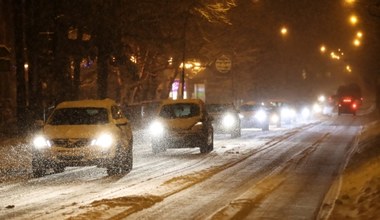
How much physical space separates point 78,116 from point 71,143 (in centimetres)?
172

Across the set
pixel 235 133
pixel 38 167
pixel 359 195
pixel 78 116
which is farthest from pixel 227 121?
pixel 359 195

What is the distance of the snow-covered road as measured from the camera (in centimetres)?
1159

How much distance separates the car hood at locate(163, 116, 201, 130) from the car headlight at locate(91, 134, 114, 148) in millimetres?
7204

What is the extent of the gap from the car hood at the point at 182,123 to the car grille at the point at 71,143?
764 centimetres

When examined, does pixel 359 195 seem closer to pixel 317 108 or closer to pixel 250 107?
pixel 250 107

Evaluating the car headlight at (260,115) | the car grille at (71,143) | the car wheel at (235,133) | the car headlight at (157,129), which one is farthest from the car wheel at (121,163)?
the car headlight at (260,115)

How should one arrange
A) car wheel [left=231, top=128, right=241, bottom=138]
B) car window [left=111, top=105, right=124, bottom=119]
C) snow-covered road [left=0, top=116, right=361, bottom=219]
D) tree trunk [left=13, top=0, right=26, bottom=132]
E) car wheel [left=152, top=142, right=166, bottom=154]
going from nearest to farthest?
snow-covered road [left=0, top=116, right=361, bottom=219], car window [left=111, top=105, right=124, bottom=119], car wheel [left=152, top=142, right=166, bottom=154], tree trunk [left=13, top=0, right=26, bottom=132], car wheel [left=231, top=128, right=241, bottom=138]

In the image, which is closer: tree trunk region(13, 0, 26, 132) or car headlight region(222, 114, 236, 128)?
tree trunk region(13, 0, 26, 132)

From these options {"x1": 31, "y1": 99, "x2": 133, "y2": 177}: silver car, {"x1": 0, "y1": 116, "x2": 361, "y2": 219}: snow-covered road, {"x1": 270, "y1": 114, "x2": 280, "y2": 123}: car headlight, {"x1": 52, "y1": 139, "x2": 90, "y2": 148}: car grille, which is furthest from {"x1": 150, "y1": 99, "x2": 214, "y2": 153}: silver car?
{"x1": 270, "y1": 114, "x2": 280, "y2": 123}: car headlight

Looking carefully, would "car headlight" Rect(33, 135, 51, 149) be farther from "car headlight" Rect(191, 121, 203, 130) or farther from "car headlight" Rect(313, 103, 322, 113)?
"car headlight" Rect(313, 103, 322, 113)

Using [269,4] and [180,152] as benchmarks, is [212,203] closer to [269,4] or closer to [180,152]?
[180,152]

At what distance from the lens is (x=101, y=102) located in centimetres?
1933

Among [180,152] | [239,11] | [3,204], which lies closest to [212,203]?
[3,204]

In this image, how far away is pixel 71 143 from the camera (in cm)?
1728
